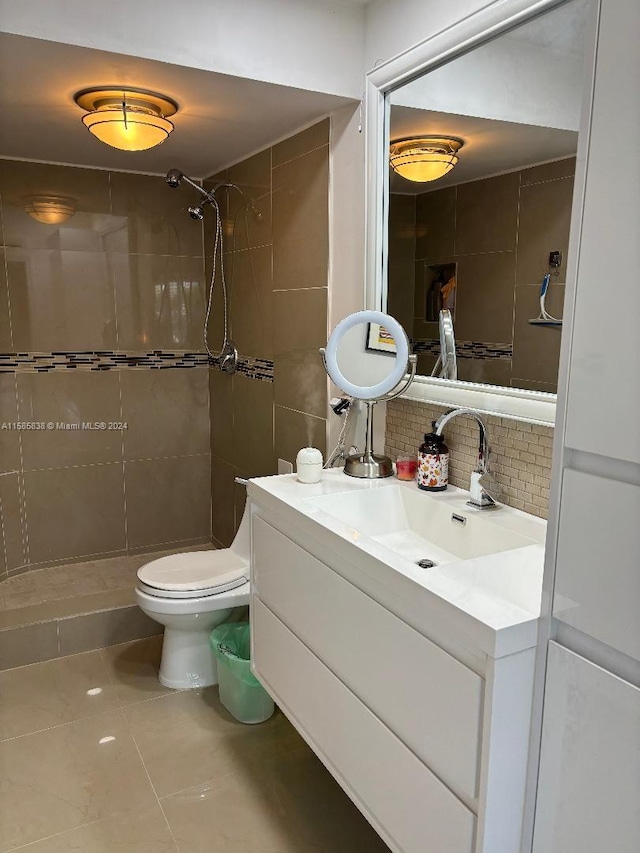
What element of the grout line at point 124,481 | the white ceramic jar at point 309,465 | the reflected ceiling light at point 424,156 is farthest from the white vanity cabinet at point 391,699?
the grout line at point 124,481

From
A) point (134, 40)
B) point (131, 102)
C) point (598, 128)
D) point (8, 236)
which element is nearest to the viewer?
point (598, 128)

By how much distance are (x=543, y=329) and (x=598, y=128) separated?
0.72 metres

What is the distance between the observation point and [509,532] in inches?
63.7

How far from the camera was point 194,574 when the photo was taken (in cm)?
258

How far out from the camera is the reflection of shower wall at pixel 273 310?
8.13ft

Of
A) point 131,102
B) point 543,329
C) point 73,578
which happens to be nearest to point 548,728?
point 543,329

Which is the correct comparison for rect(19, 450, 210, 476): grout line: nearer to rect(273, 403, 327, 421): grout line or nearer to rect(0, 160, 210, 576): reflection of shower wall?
rect(0, 160, 210, 576): reflection of shower wall

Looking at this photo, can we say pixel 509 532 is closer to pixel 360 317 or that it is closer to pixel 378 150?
pixel 360 317

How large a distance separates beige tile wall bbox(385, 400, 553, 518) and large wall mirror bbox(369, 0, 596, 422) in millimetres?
64

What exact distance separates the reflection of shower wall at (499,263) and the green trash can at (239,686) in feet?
4.04

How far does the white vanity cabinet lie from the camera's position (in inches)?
46.3

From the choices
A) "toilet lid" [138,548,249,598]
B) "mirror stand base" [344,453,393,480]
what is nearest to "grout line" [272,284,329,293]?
"mirror stand base" [344,453,393,480]

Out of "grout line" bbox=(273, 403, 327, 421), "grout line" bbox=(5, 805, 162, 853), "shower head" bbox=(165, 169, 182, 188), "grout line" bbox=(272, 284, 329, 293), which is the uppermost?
"shower head" bbox=(165, 169, 182, 188)

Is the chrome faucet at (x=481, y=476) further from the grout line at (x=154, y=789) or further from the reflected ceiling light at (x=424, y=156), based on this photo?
the grout line at (x=154, y=789)
